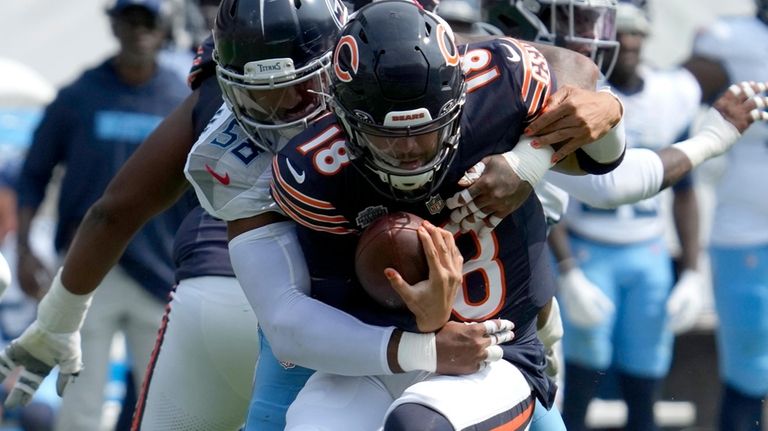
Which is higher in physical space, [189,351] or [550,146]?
[550,146]

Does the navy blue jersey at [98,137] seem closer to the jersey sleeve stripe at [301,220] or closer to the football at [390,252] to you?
the jersey sleeve stripe at [301,220]

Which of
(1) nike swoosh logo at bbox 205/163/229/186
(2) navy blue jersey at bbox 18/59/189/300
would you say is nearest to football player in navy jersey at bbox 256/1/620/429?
(1) nike swoosh logo at bbox 205/163/229/186

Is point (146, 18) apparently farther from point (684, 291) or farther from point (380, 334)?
point (380, 334)

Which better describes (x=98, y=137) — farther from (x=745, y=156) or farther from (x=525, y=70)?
(x=525, y=70)

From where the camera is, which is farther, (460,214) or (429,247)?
(460,214)

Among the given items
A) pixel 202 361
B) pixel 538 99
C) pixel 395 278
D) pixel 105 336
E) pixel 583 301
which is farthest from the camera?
pixel 105 336

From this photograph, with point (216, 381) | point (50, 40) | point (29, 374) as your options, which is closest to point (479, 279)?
point (216, 381)

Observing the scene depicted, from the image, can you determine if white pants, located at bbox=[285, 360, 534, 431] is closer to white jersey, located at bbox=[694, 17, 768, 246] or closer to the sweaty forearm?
white jersey, located at bbox=[694, 17, 768, 246]

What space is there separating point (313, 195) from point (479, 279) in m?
0.41

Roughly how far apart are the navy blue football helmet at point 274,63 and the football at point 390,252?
Answer: 15.9 inches

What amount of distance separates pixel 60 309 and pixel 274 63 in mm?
1051

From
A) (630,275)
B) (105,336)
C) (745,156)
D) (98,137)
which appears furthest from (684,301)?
(98,137)

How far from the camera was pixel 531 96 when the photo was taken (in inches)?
Result: 126

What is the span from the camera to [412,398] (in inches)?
120
